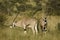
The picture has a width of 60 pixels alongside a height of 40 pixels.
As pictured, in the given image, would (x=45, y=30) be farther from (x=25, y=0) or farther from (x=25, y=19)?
(x=25, y=0)

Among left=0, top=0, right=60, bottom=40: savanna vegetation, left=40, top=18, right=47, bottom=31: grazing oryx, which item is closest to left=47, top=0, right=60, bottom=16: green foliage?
left=0, top=0, right=60, bottom=40: savanna vegetation

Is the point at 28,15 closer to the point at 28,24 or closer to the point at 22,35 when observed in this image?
the point at 28,24

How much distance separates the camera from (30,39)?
1004 centimetres

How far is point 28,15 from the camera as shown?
15445mm

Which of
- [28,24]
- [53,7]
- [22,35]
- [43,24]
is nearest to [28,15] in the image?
[53,7]

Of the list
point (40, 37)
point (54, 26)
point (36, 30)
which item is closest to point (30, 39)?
point (40, 37)

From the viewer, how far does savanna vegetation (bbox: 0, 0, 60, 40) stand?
34.7ft

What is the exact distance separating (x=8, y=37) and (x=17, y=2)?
22.5 ft

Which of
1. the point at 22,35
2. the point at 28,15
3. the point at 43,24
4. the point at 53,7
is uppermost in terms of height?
the point at 53,7

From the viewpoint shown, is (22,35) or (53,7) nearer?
(22,35)

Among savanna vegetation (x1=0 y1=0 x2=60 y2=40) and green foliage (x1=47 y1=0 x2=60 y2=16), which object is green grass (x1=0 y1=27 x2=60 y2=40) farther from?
green foliage (x1=47 y1=0 x2=60 y2=16)

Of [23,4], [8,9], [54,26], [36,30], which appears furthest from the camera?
[23,4]

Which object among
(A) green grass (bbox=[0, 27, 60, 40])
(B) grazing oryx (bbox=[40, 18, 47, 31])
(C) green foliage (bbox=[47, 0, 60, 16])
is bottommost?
(A) green grass (bbox=[0, 27, 60, 40])

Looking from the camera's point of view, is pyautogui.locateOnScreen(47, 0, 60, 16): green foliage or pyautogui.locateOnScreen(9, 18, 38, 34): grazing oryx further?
pyautogui.locateOnScreen(47, 0, 60, 16): green foliage
